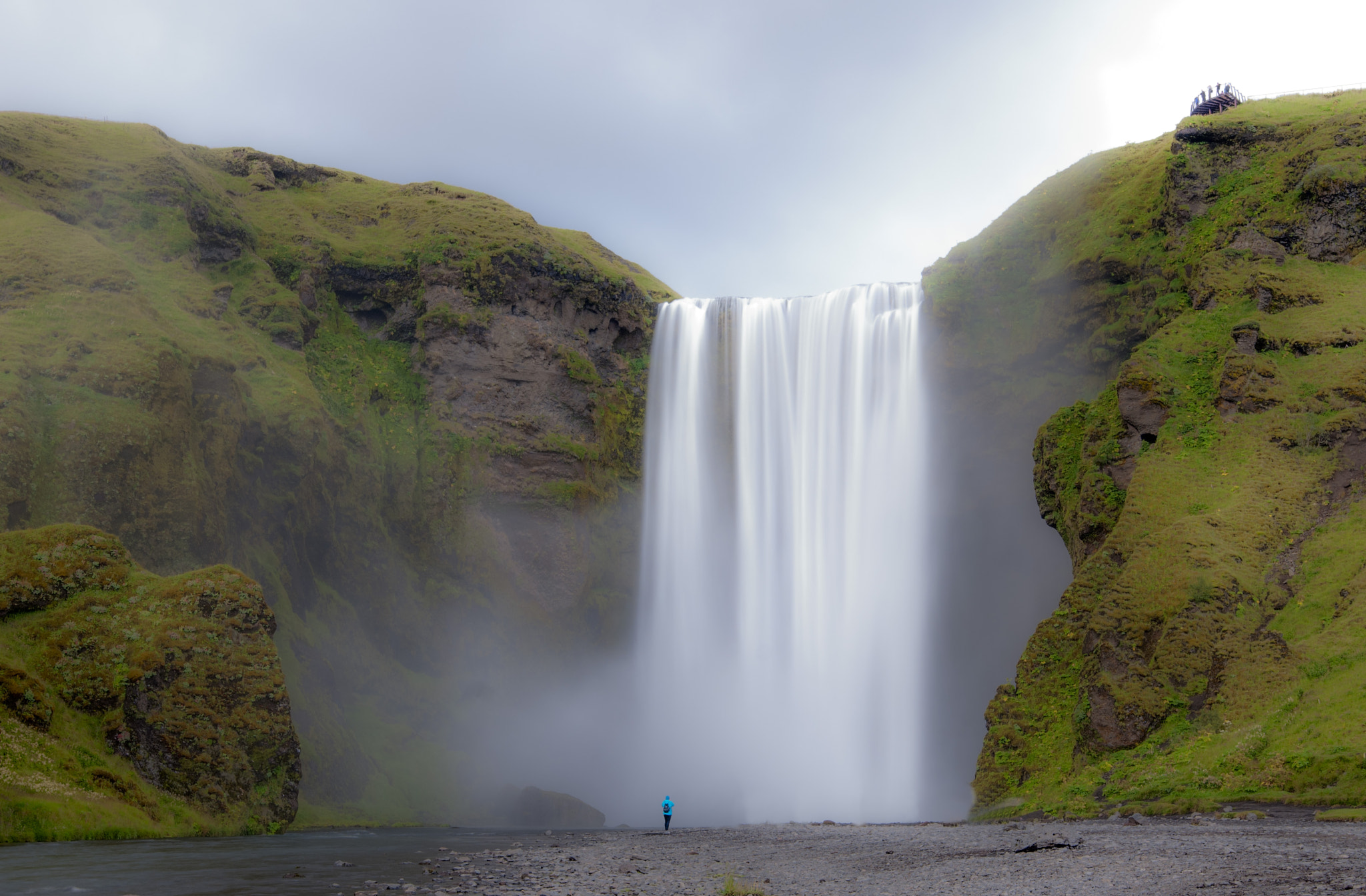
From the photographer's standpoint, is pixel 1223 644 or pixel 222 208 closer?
pixel 1223 644

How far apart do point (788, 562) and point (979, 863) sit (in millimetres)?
33404

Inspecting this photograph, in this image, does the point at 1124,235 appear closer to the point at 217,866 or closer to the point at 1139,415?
the point at 1139,415

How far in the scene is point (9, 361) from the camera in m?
30.6

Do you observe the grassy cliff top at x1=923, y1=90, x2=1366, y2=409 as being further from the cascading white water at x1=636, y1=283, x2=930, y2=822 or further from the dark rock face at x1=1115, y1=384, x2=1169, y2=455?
the dark rock face at x1=1115, y1=384, x2=1169, y2=455

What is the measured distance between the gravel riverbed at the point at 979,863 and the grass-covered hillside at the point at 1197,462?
4005 millimetres

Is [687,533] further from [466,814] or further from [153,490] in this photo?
[153,490]

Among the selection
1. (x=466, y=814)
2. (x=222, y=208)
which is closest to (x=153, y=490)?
(x=466, y=814)

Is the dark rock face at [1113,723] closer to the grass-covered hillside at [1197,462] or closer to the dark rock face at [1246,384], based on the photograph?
the grass-covered hillside at [1197,462]

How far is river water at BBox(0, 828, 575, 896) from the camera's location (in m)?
13.3

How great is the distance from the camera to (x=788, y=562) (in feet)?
159

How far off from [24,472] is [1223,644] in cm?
3926

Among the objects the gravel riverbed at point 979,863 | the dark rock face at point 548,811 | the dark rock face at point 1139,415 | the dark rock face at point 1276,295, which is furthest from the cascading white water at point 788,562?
the gravel riverbed at point 979,863

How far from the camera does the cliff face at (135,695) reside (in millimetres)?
22016

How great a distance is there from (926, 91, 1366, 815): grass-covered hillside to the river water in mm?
18478
